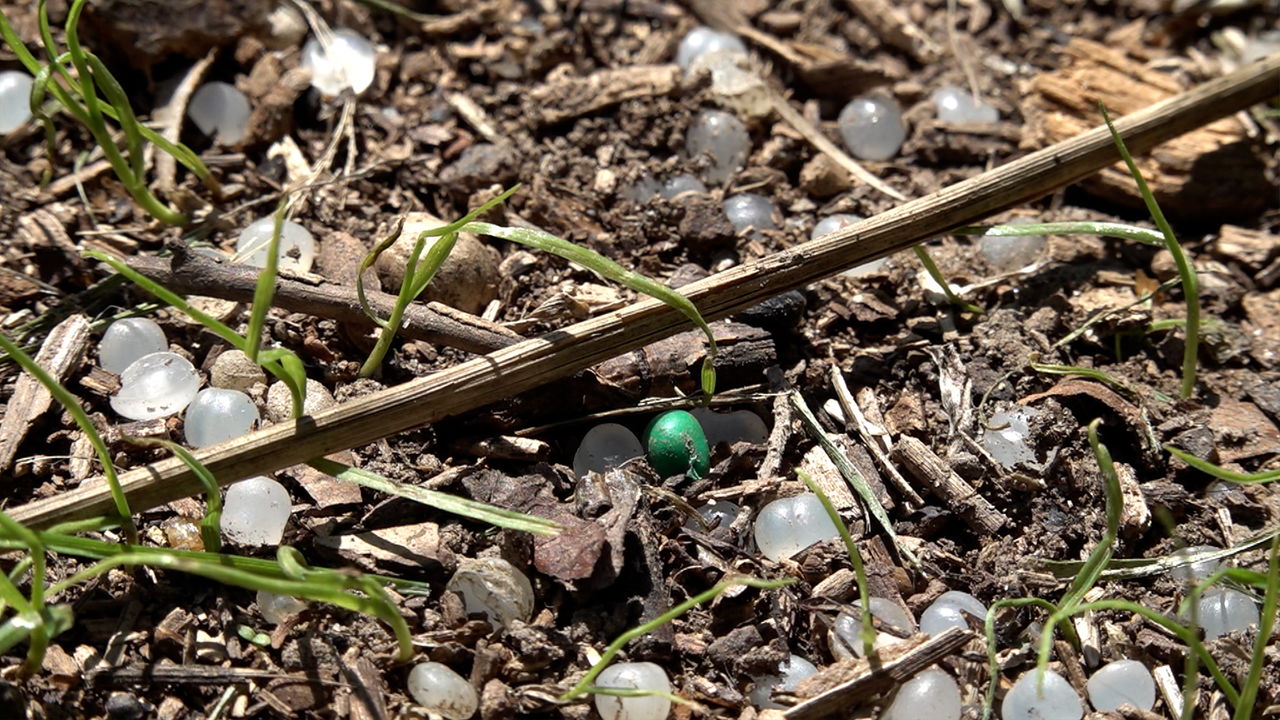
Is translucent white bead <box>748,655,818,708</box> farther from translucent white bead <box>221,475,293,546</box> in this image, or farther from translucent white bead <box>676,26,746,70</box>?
translucent white bead <box>676,26,746,70</box>

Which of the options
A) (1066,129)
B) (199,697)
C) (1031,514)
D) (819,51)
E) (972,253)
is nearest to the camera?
(199,697)

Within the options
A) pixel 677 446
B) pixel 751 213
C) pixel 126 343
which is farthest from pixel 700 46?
pixel 126 343

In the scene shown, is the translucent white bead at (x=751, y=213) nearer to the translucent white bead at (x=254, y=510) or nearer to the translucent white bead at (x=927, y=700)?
the translucent white bead at (x=927, y=700)

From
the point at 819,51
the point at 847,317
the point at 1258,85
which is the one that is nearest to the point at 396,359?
the point at 847,317

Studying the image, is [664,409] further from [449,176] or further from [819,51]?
[819,51]

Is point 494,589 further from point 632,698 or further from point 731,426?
point 731,426

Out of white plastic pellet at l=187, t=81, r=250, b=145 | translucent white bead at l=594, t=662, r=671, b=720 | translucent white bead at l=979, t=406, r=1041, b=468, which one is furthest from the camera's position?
white plastic pellet at l=187, t=81, r=250, b=145

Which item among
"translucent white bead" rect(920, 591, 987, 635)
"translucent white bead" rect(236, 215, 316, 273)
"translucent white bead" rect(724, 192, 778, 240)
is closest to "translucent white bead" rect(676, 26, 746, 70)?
"translucent white bead" rect(724, 192, 778, 240)
